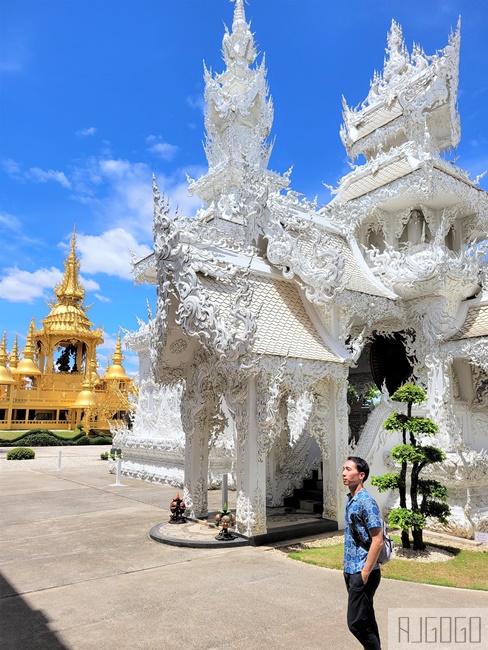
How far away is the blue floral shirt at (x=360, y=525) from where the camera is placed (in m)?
2.92

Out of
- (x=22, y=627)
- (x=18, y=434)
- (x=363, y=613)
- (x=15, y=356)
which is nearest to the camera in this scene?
(x=363, y=613)

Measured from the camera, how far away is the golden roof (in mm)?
36281

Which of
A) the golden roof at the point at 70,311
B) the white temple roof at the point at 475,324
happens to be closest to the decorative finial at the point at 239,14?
the white temple roof at the point at 475,324

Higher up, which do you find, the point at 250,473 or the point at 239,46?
the point at 239,46

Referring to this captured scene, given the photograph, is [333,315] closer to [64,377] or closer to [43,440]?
[43,440]

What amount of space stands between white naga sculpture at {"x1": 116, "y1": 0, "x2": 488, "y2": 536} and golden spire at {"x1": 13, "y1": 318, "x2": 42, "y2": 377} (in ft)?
71.3

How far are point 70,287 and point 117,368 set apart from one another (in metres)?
8.06

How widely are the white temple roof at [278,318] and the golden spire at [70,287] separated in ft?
109

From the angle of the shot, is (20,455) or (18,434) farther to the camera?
(18,434)

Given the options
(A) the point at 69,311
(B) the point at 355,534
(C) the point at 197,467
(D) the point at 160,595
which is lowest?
(D) the point at 160,595

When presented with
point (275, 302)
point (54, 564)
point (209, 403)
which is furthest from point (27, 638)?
point (275, 302)

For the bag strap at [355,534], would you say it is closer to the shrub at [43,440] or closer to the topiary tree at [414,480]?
the topiary tree at [414,480]

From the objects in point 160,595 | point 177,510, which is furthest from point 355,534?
point 177,510

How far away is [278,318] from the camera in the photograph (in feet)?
25.4
